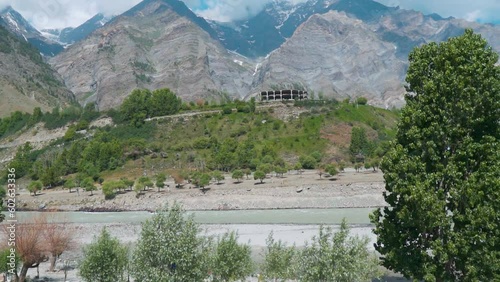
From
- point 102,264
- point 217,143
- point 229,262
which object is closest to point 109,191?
point 217,143

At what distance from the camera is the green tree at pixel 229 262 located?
79.7 feet

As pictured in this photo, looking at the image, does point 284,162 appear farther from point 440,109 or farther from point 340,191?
point 440,109

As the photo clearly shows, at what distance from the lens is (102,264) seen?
971 inches

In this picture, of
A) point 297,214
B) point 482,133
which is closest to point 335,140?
point 297,214

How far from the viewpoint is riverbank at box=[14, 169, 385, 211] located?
79.1 meters

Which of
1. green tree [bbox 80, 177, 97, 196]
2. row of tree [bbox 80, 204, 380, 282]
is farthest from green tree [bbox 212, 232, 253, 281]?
green tree [bbox 80, 177, 97, 196]

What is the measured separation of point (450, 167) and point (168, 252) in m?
13.4

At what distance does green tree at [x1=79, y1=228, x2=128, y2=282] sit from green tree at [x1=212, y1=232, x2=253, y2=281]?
18.0 feet

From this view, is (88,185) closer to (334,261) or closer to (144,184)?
(144,184)

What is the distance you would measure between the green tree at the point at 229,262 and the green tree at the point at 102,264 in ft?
18.0

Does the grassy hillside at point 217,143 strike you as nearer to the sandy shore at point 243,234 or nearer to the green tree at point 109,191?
the green tree at point 109,191

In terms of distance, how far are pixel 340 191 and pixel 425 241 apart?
61.7m

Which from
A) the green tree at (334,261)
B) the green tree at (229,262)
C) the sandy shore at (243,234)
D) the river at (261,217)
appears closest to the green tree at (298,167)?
the river at (261,217)

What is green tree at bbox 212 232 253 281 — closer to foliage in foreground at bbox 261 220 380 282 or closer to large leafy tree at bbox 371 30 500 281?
foliage in foreground at bbox 261 220 380 282
